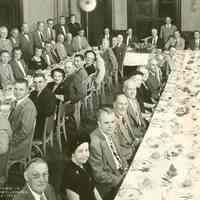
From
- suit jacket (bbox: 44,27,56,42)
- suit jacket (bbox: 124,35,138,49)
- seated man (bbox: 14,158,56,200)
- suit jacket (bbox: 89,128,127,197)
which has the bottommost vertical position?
suit jacket (bbox: 89,128,127,197)

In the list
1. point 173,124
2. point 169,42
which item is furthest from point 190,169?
point 169,42

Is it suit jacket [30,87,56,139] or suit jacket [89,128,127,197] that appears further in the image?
suit jacket [30,87,56,139]

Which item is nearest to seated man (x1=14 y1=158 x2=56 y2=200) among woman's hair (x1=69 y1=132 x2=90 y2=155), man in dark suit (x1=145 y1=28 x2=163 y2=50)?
woman's hair (x1=69 y1=132 x2=90 y2=155)

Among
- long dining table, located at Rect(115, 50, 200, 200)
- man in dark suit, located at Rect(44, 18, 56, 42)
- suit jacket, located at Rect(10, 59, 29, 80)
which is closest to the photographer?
A: long dining table, located at Rect(115, 50, 200, 200)

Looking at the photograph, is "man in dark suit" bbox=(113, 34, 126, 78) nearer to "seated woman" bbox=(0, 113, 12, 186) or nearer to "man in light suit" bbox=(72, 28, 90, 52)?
"man in light suit" bbox=(72, 28, 90, 52)

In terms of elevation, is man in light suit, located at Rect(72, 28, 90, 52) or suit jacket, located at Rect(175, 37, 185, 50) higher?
man in light suit, located at Rect(72, 28, 90, 52)

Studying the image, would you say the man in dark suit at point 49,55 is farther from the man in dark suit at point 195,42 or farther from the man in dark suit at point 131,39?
the man in dark suit at point 195,42

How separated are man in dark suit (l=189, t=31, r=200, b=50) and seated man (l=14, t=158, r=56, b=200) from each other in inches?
186

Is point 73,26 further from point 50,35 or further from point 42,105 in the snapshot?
point 42,105

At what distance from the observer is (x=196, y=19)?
793 cm

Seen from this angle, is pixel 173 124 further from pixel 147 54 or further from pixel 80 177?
pixel 80 177

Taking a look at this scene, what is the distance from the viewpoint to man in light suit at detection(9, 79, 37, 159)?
4848 mm

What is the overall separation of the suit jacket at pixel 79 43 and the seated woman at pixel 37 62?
1.31 feet

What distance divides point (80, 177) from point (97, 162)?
69 cm
